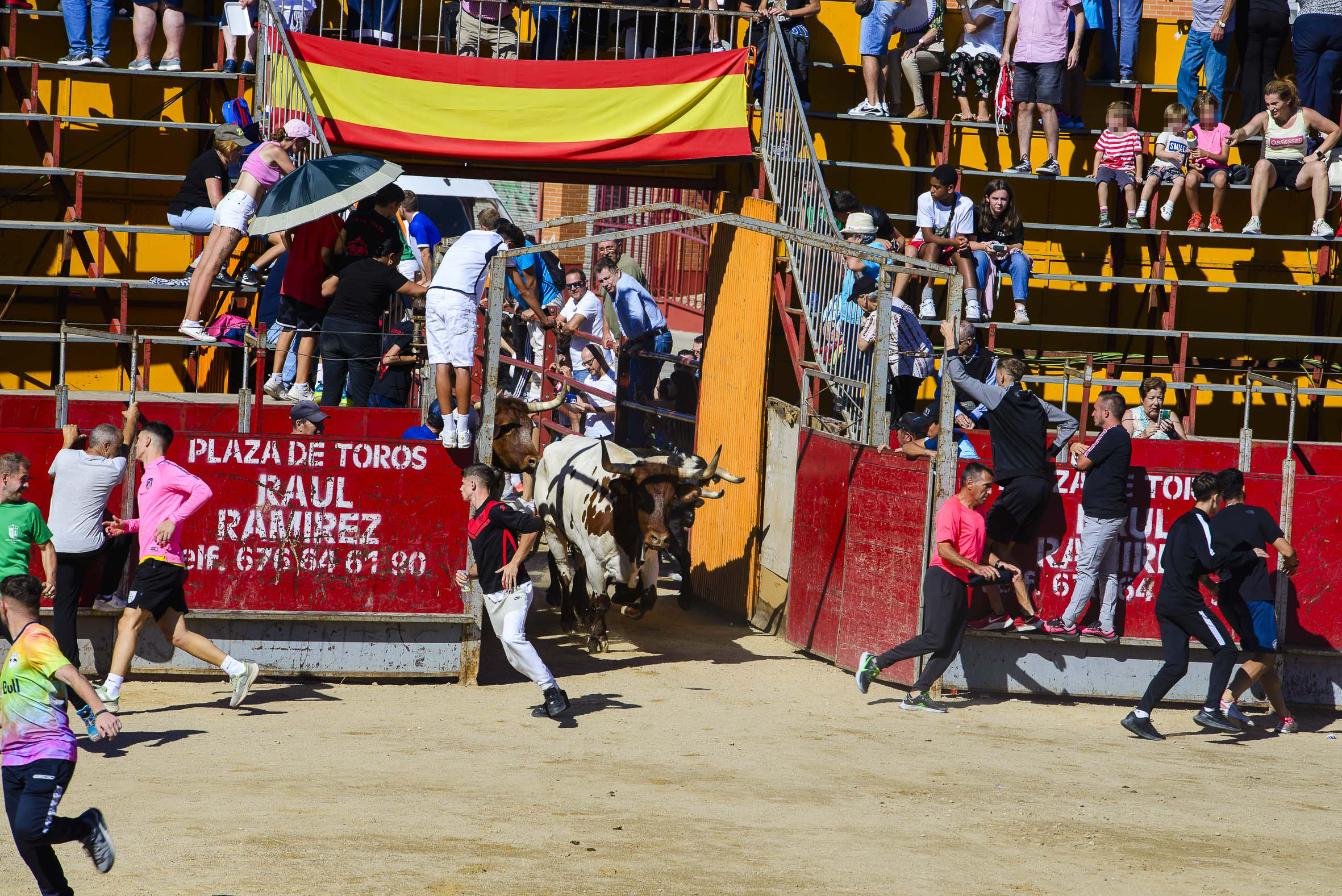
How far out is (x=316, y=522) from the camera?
39.0 feet

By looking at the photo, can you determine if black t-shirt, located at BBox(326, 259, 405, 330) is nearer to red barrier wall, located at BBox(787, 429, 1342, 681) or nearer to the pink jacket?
the pink jacket

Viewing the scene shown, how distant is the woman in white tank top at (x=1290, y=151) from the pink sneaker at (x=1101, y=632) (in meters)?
7.77

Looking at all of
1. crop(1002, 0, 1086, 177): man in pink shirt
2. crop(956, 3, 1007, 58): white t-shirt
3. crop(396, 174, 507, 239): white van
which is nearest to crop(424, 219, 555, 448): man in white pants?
crop(1002, 0, 1086, 177): man in pink shirt

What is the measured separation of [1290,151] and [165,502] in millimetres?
13808

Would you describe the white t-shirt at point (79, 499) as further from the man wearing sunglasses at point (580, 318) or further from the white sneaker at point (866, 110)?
the white sneaker at point (866, 110)

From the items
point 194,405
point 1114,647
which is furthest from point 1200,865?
point 194,405

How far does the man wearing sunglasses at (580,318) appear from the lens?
1714 cm

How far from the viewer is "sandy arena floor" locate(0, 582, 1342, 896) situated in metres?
7.88

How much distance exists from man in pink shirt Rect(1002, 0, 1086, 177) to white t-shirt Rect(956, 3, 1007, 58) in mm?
225

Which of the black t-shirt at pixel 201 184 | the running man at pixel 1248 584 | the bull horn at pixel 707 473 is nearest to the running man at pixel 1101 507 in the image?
the running man at pixel 1248 584

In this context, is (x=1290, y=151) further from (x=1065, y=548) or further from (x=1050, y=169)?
(x=1065, y=548)

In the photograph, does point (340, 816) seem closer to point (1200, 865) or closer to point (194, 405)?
point (1200, 865)

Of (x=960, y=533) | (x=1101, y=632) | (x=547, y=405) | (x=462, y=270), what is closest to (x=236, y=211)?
(x=462, y=270)

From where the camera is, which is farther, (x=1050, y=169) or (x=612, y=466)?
(x=1050, y=169)
